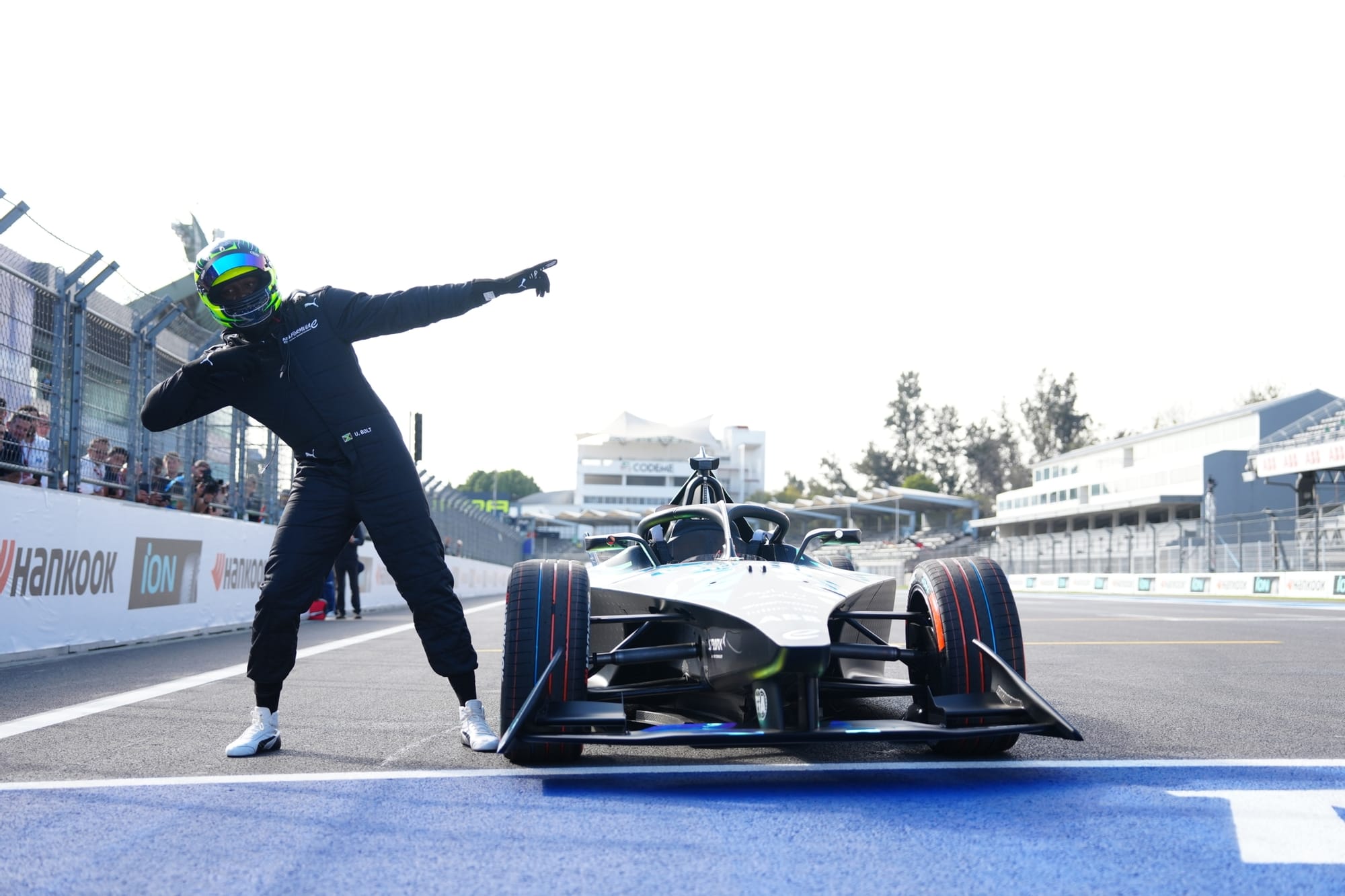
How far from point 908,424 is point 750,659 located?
111 m

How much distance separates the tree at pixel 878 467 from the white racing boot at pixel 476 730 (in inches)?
4311

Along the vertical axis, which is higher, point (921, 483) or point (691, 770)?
point (921, 483)

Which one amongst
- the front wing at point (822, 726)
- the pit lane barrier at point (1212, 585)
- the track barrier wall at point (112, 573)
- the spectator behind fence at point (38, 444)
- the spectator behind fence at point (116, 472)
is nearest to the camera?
the front wing at point (822, 726)

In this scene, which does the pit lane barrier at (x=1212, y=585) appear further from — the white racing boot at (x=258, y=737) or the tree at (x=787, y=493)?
the tree at (x=787, y=493)

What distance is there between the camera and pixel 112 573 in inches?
394

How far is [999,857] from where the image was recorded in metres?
2.74

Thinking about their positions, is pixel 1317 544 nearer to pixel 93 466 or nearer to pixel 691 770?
pixel 93 466

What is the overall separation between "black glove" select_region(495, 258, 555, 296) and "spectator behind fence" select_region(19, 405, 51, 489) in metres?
6.44

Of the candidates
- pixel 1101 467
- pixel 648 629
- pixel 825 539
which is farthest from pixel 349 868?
pixel 1101 467

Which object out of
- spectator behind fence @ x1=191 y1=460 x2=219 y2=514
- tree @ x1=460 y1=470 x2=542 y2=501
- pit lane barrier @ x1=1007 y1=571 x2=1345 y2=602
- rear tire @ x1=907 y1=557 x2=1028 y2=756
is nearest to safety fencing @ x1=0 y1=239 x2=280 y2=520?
spectator behind fence @ x1=191 y1=460 x2=219 y2=514

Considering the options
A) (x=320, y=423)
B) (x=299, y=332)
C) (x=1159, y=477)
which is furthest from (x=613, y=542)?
(x=1159, y=477)

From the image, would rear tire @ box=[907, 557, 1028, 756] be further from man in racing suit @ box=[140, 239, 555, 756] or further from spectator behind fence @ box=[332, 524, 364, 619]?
spectator behind fence @ box=[332, 524, 364, 619]

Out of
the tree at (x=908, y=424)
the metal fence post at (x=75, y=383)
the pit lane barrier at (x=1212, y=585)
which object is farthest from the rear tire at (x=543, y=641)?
the tree at (x=908, y=424)

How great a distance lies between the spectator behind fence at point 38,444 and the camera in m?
9.38
